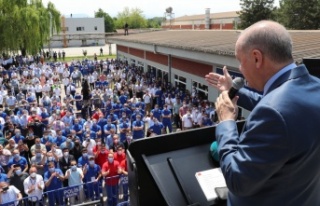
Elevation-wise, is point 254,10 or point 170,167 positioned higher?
point 254,10

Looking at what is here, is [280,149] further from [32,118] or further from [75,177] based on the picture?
[32,118]

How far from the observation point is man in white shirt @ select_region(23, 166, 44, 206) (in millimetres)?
8066

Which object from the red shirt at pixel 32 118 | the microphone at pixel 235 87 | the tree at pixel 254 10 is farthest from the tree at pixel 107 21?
the microphone at pixel 235 87

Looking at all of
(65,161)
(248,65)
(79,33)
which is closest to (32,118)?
(65,161)

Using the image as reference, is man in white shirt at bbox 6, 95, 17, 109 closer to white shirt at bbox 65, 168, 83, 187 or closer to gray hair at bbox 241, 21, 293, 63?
white shirt at bbox 65, 168, 83, 187

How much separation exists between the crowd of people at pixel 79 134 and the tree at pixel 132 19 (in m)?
94.9

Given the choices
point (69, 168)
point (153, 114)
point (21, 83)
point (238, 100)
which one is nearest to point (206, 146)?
point (238, 100)

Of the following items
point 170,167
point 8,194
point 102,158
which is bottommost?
point 8,194

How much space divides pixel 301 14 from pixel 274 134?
44243 mm

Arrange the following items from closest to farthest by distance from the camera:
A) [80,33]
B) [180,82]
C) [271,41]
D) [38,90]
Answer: [271,41]
[38,90]
[180,82]
[80,33]

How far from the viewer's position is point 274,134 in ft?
4.89

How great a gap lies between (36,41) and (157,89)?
21561 millimetres

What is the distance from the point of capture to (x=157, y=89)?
18484 mm

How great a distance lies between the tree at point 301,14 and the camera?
130 feet
